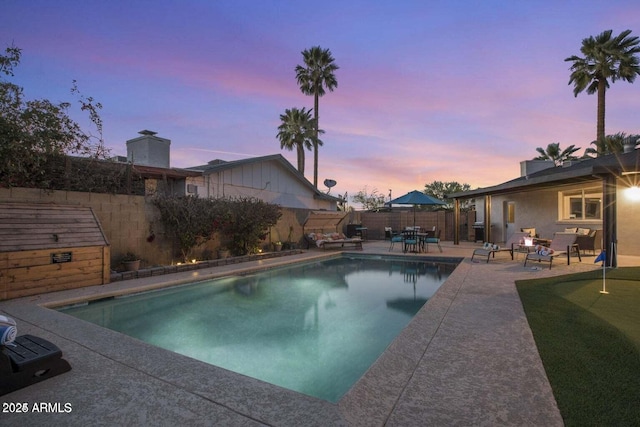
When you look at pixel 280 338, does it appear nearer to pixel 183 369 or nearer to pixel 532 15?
pixel 183 369

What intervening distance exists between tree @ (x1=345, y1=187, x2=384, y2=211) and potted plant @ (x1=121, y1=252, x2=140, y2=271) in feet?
87.0

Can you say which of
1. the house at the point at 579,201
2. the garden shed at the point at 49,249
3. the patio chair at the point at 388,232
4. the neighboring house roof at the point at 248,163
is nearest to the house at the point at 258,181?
the neighboring house roof at the point at 248,163

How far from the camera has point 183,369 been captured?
2.99 m

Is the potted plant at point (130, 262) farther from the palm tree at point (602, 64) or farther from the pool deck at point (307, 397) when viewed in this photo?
the palm tree at point (602, 64)

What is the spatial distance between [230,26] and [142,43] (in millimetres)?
2736

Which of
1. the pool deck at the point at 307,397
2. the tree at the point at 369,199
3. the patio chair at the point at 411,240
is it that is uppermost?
the tree at the point at 369,199

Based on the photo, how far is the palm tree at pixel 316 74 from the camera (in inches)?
1013

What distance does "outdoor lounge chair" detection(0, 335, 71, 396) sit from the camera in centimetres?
253

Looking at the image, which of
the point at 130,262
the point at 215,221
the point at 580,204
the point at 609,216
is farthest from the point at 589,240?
the point at 130,262

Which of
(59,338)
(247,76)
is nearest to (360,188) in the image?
(247,76)

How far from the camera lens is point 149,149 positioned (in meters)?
12.3

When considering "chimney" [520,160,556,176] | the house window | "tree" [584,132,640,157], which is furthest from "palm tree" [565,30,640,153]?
the house window

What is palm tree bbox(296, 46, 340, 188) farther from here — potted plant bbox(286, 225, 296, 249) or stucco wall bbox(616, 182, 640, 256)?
stucco wall bbox(616, 182, 640, 256)

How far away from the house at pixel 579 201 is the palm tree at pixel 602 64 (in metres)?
5.28
